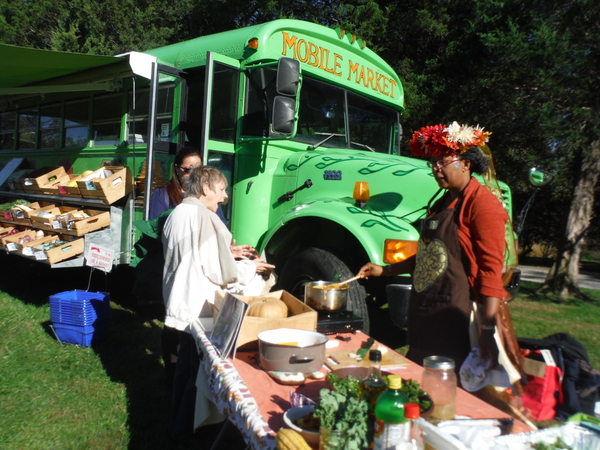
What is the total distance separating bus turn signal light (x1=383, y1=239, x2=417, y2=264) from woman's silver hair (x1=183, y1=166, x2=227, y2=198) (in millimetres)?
1286

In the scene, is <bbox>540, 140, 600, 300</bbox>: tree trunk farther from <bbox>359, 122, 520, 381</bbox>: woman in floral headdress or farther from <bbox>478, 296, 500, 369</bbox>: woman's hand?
<bbox>478, 296, 500, 369</bbox>: woman's hand

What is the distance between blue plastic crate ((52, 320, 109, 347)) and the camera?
449cm

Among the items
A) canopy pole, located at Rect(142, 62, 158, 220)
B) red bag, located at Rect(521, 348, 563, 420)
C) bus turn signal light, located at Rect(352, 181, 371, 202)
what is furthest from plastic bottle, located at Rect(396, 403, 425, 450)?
canopy pole, located at Rect(142, 62, 158, 220)

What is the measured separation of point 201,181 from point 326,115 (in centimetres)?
227

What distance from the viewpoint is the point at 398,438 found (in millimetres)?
1225

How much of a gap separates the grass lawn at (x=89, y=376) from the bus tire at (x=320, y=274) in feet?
4.11

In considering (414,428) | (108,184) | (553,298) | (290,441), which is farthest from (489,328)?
(553,298)

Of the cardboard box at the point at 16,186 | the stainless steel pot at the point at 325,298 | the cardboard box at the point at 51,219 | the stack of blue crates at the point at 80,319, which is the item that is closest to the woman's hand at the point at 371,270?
the stainless steel pot at the point at 325,298

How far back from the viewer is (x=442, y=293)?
2.22m

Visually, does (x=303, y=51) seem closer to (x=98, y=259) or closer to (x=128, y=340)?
(x=98, y=259)

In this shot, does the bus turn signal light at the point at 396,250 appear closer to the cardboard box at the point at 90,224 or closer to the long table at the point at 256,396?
the long table at the point at 256,396

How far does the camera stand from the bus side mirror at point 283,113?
396cm

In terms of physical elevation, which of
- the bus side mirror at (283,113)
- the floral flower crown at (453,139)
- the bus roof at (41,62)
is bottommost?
the floral flower crown at (453,139)

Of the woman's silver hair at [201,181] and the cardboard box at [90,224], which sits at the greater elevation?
the woman's silver hair at [201,181]
